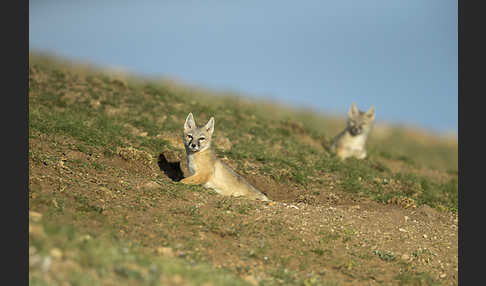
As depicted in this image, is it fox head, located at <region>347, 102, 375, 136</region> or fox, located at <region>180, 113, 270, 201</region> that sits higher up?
fox head, located at <region>347, 102, 375, 136</region>

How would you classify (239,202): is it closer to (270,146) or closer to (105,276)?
(105,276)

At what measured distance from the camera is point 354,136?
56.6 feet

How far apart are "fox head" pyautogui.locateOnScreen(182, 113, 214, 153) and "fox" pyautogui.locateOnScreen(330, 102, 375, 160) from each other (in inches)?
240

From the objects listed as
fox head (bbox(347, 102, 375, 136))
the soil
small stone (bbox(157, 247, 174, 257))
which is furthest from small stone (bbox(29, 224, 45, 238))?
fox head (bbox(347, 102, 375, 136))

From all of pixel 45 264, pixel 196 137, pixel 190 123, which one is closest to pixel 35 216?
pixel 45 264

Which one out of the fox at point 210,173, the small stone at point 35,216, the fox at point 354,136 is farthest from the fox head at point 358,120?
the small stone at point 35,216

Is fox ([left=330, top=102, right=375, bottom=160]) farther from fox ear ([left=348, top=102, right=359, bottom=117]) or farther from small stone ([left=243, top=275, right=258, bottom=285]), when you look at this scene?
small stone ([left=243, top=275, right=258, bottom=285])

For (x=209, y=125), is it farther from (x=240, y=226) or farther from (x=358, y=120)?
(x=358, y=120)

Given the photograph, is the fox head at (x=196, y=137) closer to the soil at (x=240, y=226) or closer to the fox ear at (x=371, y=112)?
the soil at (x=240, y=226)

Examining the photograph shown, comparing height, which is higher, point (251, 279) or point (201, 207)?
point (201, 207)

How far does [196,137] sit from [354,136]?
790 cm

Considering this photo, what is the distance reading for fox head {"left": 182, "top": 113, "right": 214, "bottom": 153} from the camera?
10695 mm

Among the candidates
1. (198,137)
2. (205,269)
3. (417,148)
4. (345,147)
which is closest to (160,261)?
(205,269)

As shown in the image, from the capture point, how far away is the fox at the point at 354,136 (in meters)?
16.7
